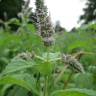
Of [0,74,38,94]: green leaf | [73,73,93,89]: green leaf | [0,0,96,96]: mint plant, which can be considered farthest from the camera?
[73,73,93,89]: green leaf

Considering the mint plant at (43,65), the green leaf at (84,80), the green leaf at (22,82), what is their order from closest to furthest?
the mint plant at (43,65) < the green leaf at (22,82) < the green leaf at (84,80)

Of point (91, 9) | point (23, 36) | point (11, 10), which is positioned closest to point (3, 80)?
point (23, 36)

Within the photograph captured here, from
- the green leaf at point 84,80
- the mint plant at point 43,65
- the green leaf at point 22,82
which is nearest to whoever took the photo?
the mint plant at point 43,65

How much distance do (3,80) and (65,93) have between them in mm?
328

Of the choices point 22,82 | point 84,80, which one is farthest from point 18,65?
point 84,80

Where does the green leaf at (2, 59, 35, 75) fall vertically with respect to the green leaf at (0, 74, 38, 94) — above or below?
above

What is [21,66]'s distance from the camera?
2332 millimetres

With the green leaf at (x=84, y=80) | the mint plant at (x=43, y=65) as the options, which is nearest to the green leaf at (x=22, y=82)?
the mint plant at (x=43, y=65)

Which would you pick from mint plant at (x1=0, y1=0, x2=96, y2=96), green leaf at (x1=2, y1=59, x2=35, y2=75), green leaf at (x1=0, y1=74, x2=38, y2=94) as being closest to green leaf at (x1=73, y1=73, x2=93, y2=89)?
mint plant at (x1=0, y1=0, x2=96, y2=96)

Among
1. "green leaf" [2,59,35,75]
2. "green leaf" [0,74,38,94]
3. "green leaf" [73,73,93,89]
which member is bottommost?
"green leaf" [73,73,93,89]

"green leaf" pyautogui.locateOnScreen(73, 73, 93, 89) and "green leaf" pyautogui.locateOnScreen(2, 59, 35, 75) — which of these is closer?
"green leaf" pyautogui.locateOnScreen(2, 59, 35, 75)

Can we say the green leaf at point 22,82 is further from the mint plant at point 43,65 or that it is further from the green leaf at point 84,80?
the green leaf at point 84,80

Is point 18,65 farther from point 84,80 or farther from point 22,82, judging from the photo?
point 84,80

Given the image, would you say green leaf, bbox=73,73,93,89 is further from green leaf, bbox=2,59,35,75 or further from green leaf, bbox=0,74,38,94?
green leaf, bbox=2,59,35,75
